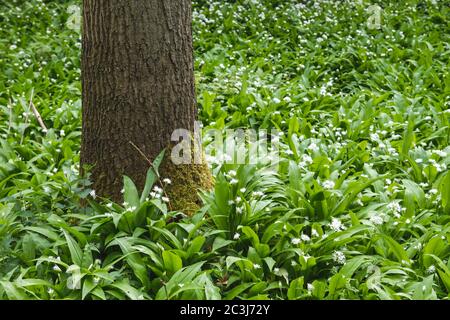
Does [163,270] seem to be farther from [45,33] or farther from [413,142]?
[45,33]

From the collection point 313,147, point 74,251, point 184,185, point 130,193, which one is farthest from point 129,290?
point 313,147

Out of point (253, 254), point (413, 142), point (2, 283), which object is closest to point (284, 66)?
point (413, 142)

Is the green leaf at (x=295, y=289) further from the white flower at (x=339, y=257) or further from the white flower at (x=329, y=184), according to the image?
the white flower at (x=329, y=184)

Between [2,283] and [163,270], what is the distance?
79cm

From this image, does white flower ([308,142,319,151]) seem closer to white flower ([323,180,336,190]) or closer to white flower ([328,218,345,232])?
white flower ([323,180,336,190])

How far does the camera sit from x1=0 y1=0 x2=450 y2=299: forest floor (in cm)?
317

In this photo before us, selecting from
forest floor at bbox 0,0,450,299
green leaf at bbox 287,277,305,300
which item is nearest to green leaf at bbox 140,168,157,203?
forest floor at bbox 0,0,450,299

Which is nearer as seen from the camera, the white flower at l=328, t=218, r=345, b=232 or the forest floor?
the forest floor

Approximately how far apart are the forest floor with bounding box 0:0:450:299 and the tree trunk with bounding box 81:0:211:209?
20 cm

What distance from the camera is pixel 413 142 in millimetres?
4945

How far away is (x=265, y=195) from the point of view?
3.85 meters

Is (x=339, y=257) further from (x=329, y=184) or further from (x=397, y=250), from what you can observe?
(x=329, y=184)

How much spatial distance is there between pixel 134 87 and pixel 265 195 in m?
1.05

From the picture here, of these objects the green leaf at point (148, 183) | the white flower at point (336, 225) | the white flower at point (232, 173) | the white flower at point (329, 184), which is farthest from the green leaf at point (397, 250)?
the green leaf at point (148, 183)
